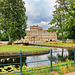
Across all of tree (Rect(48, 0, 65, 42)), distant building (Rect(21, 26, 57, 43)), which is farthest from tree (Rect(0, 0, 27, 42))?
distant building (Rect(21, 26, 57, 43))

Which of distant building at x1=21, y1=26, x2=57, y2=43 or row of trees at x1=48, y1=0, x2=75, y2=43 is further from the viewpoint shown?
distant building at x1=21, y1=26, x2=57, y2=43

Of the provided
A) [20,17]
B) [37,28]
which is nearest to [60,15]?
[20,17]

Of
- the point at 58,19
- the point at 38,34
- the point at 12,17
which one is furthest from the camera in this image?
the point at 38,34

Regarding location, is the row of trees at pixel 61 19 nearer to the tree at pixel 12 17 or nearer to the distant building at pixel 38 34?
the tree at pixel 12 17

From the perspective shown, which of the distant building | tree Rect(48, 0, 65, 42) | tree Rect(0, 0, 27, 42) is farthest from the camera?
the distant building

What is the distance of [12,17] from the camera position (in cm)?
3694

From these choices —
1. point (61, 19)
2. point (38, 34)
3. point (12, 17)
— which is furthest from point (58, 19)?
point (38, 34)

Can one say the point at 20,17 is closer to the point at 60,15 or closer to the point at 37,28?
the point at 60,15

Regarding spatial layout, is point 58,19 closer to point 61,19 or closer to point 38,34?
point 61,19

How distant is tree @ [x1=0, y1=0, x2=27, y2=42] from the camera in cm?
3653

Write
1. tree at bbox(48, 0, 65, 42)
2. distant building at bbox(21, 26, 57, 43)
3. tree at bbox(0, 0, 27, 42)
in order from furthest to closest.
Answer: distant building at bbox(21, 26, 57, 43), tree at bbox(48, 0, 65, 42), tree at bbox(0, 0, 27, 42)

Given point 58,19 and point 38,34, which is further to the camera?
point 38,34

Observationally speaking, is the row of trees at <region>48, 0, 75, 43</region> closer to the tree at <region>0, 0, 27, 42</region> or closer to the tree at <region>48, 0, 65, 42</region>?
the tree at <region>48, 0, 65, 42</region>

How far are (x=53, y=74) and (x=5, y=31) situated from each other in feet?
118
